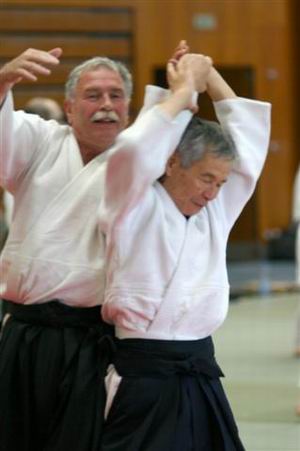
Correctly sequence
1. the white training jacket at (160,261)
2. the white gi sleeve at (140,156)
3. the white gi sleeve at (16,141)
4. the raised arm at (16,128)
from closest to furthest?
the white gi sleeve at (140,156)
the white training jacket at (160,261)
the raised arm at (16,128)
the white gi sleeve at (16,141)

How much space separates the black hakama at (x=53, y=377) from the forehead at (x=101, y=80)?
71cm

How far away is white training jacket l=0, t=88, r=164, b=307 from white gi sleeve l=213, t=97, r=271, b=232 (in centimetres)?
26

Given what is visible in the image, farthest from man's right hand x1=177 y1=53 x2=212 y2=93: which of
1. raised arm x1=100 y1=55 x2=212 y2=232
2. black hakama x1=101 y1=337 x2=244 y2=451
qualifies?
black hakama x1=101 y1=337 x2=244 y2=451

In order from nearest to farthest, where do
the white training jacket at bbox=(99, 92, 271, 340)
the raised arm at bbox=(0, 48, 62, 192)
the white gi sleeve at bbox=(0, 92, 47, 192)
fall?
the white training jacket at bbox=(99, 92, 271, 340)
the raised arm at bbox=(0, 48, 62, 192)
the white gi sleeve at bbox=(0, 92, 47, 192)

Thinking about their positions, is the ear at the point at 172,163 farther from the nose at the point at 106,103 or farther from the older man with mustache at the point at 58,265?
the nose at the point at 106,103

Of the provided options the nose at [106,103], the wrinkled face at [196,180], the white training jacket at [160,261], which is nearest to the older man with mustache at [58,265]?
the nose at [106,103]

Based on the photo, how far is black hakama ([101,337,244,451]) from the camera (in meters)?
3.31

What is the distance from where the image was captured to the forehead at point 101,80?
362 cm

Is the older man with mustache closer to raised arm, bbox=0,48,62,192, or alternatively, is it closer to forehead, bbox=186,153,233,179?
raised arm, bbox=0,48,62,192

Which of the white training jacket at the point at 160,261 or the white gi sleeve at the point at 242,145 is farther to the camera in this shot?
the white gi sleeve at the point at 242,145

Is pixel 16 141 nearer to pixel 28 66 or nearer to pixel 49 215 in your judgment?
pixel 49 215

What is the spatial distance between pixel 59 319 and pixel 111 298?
0.40 meters

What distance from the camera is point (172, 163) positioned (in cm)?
326

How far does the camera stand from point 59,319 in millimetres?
3625
